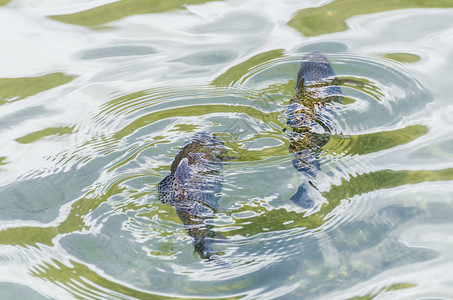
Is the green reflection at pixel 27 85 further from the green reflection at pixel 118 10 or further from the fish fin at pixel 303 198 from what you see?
the fish fin at pixel 303 198

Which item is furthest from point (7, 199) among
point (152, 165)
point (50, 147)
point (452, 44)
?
point (452, 44)

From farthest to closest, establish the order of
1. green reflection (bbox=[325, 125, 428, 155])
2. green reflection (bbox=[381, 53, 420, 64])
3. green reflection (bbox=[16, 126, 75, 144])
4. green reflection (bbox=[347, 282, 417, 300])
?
green reflection (bbox=[381, 53, 420, 64]), green reflection (bbox=[16, 126, 75, 144]), green reflection (bbox=[325, 125, 428, 155]), green reflection (bbox=[347, 282, 417, 300])

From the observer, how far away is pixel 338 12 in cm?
870

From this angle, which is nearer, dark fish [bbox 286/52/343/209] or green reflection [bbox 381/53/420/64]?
dark fish [bbox 286/52/343/209]

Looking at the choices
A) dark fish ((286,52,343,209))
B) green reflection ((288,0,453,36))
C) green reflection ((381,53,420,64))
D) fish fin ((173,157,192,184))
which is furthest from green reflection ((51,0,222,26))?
fish fin ((173,157,192,184))

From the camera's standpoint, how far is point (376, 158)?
5.87 meters

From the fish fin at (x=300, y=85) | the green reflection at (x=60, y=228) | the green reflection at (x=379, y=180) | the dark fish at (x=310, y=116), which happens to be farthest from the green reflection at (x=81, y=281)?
the fish fin at (x=300, y=85)

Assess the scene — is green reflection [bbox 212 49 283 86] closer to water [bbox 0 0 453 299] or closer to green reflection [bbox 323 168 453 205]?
water [bbox 0 0 453 299]

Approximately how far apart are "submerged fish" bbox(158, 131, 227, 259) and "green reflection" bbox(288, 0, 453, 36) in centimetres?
295

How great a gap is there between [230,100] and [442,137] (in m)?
2.40

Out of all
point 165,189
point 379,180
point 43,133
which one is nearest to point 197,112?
point 165,189

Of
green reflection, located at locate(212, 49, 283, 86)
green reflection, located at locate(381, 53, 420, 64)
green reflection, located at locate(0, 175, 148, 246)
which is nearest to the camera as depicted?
green reflection, located at locate(0, 175, 148, 246)

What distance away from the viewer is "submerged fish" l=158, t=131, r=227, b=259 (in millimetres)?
4977

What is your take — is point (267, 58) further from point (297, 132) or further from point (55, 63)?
point (55, 63)
